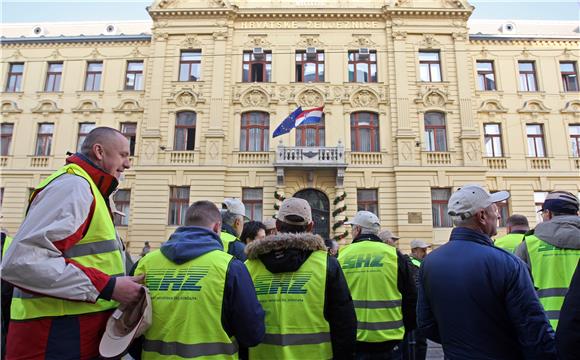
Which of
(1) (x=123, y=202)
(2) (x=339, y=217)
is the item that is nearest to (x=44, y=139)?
(1) (x=123, y=202)

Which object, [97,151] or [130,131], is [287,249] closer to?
[97,151]

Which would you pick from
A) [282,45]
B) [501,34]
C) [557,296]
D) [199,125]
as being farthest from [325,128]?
[557,296]

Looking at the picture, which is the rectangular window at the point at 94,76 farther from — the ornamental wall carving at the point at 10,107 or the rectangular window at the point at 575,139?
the rectangular window at the point at 575,139

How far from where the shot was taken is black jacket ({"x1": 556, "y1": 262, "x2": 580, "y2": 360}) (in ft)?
5.66

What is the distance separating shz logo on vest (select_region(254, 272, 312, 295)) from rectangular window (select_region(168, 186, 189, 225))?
16.6m

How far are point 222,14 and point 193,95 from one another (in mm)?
4989

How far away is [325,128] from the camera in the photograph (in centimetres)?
1928

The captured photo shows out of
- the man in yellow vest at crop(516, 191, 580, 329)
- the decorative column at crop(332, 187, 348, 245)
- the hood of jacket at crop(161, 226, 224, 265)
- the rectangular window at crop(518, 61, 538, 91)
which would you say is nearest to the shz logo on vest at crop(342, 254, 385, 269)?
the man in yellow vest at crop(516, 191, 580, 329)

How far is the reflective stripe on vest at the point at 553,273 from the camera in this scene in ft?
11.5

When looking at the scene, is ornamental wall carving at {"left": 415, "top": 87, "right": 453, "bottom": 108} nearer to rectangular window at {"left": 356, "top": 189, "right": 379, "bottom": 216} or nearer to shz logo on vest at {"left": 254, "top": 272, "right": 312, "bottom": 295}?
rectangular window at {"left": 356, "top": 189, "right": 379, "bottom": 216}

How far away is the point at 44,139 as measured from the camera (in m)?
20.5

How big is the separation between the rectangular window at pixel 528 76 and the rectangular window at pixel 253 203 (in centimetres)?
1583

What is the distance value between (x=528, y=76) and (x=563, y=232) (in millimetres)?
21060

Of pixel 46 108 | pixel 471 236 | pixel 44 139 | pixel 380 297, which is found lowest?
pixel 380 297
